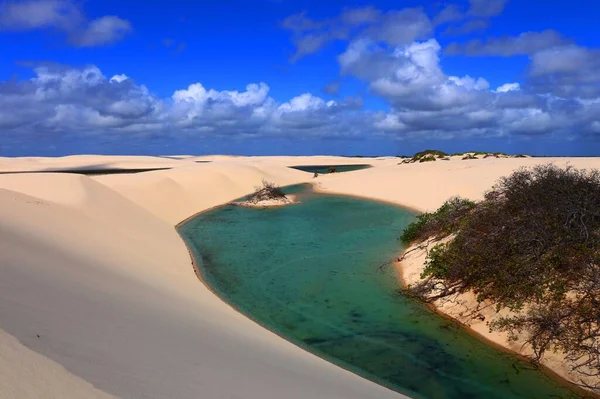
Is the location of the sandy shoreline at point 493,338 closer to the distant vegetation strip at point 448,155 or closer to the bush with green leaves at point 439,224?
the bush with green leaves at point 439,224

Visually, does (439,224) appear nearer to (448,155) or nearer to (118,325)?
(118,325)

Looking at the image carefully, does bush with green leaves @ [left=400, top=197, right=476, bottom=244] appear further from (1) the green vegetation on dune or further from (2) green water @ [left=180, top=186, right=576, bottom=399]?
(1) the green vegetation on dune

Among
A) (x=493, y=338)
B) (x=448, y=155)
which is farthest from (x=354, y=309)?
(x=448, y=155)

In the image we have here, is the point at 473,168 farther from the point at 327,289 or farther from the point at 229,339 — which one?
the point at 229,339

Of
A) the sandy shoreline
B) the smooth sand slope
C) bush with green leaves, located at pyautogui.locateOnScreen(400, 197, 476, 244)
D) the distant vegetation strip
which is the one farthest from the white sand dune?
the distant vegetation strip

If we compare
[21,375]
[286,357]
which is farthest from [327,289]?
[21,375]

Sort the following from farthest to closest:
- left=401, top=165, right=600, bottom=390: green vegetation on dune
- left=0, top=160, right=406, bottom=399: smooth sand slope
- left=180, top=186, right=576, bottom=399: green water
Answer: left=180, top=186, right=576, bottom=399: green water < left=401, top=165, right=600, bottom=390: green vegetation on dune < left=0, top=160, right=406, bottom=399: smooth sand slope
